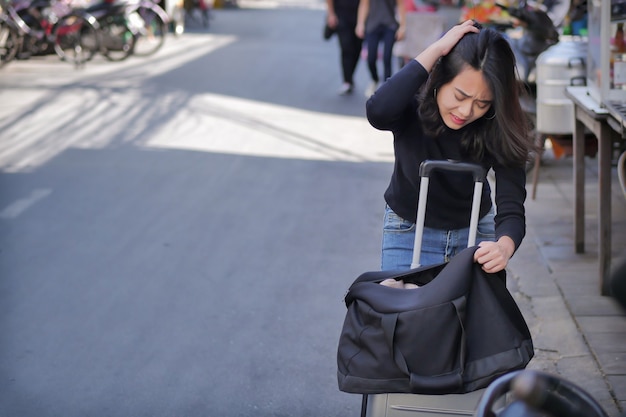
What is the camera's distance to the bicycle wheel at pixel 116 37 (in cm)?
1681

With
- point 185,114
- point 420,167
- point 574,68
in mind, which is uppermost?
point 420,167

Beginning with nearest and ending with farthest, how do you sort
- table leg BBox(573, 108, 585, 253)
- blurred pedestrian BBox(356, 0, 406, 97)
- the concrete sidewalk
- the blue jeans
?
the blue jeans → the concrete sidewalk → table leg BBox(573, 108, 585, 253) → blurred pedestrian BBox(356, 0, 406, 97)

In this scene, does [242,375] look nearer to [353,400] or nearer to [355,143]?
[353,400]

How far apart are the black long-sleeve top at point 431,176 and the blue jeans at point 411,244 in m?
0.03

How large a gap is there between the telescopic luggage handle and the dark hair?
124mm

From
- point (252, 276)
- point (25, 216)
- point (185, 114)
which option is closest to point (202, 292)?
point (252, 276)

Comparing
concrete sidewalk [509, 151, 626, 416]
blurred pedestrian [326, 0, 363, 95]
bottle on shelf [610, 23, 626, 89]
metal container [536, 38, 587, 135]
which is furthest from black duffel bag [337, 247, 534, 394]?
blurred pedestrian [326, 0, 363, 95]

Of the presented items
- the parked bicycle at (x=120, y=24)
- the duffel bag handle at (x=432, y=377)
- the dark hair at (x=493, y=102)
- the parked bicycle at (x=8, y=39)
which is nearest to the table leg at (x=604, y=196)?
the dark hair at (x=493, y=102)

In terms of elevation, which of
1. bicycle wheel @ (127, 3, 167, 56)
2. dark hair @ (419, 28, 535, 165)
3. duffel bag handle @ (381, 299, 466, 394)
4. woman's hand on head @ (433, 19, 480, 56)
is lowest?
bicycle wheel @ (127, 3, 167, 56)

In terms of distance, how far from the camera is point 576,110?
240 inches

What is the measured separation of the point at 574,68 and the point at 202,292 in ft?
11.2

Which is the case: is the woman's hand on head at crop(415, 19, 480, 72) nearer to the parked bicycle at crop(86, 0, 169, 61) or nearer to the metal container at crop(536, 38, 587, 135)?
the metal container at crop(536, 38, 587, 135)

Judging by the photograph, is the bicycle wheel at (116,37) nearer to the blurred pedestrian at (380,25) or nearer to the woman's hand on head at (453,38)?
the blurred pedestrian at (380,25)

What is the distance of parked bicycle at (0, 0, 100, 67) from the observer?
1599cm
